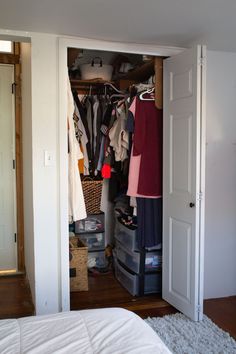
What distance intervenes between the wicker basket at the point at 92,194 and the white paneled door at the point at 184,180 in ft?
3.23

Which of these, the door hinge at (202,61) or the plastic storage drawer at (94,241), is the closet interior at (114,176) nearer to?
the plastic storage drawer at (94,241)

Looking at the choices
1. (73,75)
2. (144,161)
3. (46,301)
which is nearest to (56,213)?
(46,301)

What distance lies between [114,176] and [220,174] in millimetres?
1217

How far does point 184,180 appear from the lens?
2.85 meters

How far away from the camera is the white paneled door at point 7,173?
3.90m

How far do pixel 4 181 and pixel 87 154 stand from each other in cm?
103

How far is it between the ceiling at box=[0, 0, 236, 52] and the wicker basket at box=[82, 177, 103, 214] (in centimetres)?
156

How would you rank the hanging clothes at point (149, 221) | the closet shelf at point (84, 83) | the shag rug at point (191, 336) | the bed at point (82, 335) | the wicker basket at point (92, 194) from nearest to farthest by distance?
the bed at point (82, 335), the shag rug at point (191, 336), the hanging clothes at point (149, 221), the closet shelf at point (84, 83), the wicker basket at point (92, 194)

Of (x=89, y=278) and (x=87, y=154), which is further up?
(x=87, y=154)

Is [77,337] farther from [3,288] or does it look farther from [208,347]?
[3,288]

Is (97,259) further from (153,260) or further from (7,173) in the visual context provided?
(7,173)

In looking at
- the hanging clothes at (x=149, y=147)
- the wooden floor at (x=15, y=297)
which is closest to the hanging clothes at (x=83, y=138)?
the hanging clothes at (x=149, y=147)

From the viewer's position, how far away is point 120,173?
12.5ft

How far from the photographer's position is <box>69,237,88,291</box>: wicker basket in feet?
11.3
